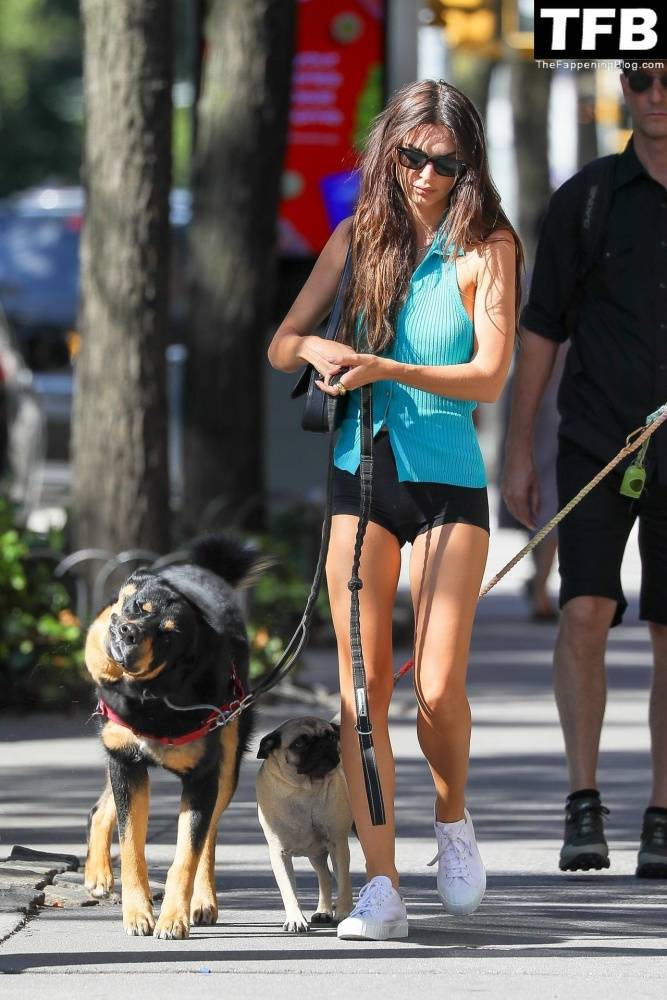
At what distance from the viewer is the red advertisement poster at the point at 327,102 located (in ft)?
45.1

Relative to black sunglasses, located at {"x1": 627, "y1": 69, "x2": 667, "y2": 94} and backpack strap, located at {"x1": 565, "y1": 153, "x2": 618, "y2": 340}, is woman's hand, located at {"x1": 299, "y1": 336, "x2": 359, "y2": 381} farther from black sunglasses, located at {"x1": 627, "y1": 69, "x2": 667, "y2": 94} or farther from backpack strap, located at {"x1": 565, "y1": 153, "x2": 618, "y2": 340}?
black sunglasses, located at {"x1": 627, "y1": 69, "x2": 667, "y2": 94}

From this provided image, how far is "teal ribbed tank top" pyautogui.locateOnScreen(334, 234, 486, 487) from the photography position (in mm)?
5098

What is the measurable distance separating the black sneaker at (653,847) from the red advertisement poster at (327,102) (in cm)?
819

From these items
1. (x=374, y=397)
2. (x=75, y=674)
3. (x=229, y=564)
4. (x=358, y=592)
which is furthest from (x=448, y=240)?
(x=75, y=674)

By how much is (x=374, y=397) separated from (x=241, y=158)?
6383mm

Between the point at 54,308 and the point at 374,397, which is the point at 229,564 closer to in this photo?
the point at 374,397

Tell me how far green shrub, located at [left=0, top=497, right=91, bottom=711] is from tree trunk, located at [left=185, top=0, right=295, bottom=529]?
5.56 feet

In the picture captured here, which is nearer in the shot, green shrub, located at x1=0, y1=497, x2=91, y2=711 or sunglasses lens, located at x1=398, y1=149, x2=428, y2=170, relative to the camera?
sunglasses lens, located at x1=398, y1=149, x2=428, y2=170

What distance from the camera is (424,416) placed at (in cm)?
511

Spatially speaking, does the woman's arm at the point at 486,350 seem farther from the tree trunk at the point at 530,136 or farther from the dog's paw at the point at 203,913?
the tree trunk at the point at 530,136

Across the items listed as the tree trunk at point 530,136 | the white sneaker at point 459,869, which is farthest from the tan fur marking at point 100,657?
the tree trunk at point 530,136

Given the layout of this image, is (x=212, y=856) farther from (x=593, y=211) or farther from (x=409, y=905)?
(x=593, y=211)

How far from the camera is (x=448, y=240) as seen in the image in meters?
5.11

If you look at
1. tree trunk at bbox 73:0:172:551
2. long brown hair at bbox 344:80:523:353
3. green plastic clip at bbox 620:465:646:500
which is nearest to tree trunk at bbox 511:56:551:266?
tree trunk at bbox 73:0:172:551
